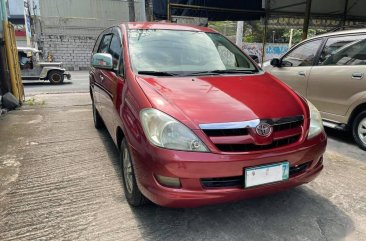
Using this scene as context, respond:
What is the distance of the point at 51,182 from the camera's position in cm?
329

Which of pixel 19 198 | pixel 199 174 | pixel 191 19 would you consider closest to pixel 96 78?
pixel 19 198

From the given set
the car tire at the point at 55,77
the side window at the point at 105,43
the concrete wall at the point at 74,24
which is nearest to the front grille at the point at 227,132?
the side window at the point at 105,43

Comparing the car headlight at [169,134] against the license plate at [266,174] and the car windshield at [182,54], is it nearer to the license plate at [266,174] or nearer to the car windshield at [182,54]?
the license plate at [266,174]

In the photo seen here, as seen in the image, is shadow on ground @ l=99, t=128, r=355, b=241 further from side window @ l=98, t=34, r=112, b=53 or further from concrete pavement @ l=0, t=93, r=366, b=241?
side window @ l=98, t=34, r=112, b=53

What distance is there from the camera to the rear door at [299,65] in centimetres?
509

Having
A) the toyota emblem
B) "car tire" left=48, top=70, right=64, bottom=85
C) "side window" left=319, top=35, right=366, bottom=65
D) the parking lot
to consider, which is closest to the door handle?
"side window" left=319, top=35, right=366, bottom=65

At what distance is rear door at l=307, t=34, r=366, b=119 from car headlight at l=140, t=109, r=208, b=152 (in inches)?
120

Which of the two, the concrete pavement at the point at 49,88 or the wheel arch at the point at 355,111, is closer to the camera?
the wheel arch at the point at 355,111

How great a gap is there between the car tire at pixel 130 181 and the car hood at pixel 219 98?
0.56 m

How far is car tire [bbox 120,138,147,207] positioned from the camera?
8.58 feet

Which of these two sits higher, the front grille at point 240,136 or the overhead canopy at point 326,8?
the overhead canopy at point 326,8

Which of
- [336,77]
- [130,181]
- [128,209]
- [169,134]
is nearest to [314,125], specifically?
[169,134]

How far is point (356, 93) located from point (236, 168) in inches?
116

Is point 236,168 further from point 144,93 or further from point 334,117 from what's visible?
point 334,117
